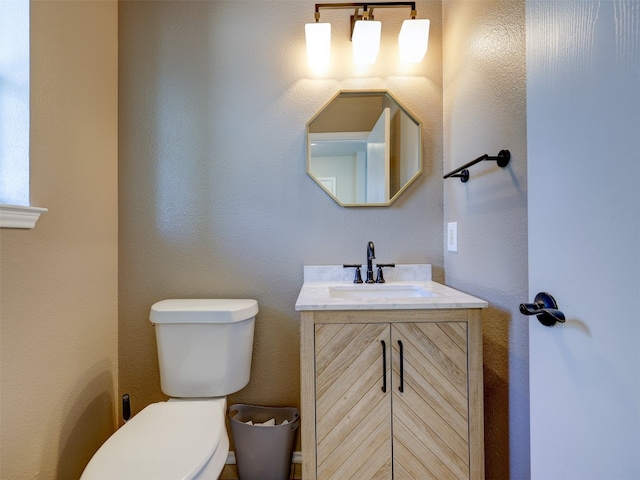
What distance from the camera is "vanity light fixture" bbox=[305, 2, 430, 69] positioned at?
1.32 meters

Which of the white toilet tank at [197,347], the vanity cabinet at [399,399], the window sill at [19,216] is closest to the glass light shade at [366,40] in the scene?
the vanity cabinet at [399,399]

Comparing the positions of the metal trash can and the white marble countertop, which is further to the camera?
the metal trash can

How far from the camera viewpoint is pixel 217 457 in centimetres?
92

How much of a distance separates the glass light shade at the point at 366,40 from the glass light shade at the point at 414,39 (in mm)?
116

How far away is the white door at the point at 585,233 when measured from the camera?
46cm

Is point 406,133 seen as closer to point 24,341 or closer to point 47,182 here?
point 47,182

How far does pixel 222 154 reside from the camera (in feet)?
4.80

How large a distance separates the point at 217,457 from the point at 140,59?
70.7 inches

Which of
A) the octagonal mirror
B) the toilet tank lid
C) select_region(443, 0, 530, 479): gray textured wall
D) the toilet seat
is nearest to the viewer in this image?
the toilet seat

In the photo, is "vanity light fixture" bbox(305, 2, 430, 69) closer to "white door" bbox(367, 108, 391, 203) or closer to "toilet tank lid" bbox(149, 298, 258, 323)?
"white door" bbox(367, 108, 391, 203)

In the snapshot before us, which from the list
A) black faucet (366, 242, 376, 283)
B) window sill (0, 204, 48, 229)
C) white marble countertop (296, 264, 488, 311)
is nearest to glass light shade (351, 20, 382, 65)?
black faucet (366, 242, 376, 283)

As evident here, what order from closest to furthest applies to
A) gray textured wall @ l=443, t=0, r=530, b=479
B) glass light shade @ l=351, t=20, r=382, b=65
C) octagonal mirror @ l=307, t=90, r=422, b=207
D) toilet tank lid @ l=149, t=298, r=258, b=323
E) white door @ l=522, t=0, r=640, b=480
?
white door @ l=522, t=0, r=640, b=480 < gray textured wall @ l=443, t=0, r=530, b=479 < toilet tank lid @ l=149, t=298, r=258, b=323 < glass light shade @ l=351, t=20, r=382, b=65 < octagonal mirror @ l=307, t=90, r=422, b=207

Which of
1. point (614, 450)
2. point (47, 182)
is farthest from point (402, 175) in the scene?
point (47, 182)

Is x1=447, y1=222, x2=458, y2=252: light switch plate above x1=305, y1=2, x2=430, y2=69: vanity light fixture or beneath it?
beneath
